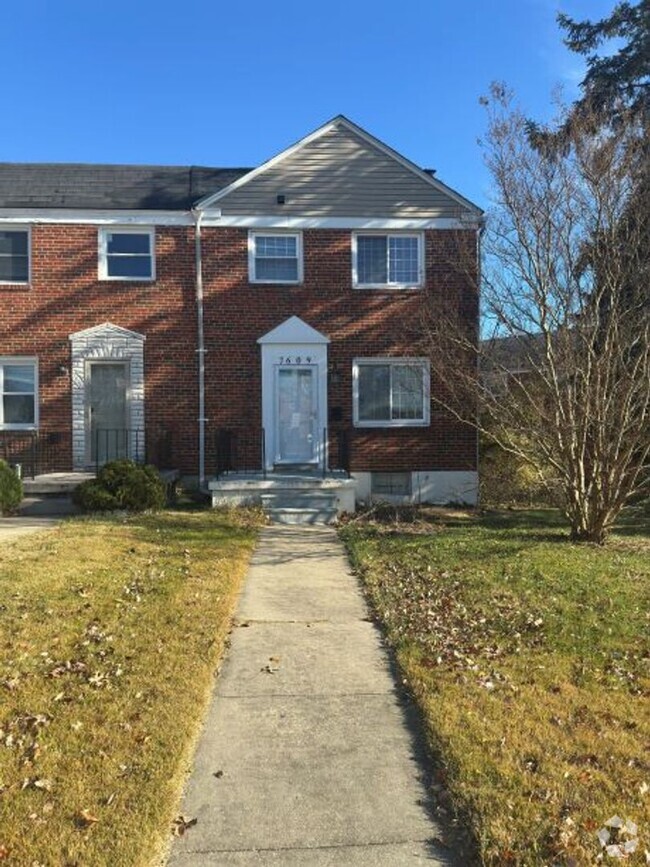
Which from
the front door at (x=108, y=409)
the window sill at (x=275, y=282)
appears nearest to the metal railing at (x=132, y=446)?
the front door at (x=108, y=409)

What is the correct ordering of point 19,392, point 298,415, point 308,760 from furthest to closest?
point 298,415 → point 19,392 → point 308,760

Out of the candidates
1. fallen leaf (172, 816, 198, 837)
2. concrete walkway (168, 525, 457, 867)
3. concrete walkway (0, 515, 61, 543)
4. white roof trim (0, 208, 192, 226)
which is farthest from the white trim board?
fallen leaf (172, 816, 198, 837)

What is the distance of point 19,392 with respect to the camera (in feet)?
53.0

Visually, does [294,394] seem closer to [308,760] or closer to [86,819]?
[308,760]

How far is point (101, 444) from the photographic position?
16.2 meters

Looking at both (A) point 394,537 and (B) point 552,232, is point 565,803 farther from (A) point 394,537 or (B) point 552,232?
(B) point 552,232

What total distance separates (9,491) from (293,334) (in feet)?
21.1

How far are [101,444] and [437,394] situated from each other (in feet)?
23.3

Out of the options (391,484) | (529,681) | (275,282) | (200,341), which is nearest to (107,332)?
(200,341)

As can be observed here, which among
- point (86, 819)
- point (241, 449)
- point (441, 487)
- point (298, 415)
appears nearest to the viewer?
point (86, 819)

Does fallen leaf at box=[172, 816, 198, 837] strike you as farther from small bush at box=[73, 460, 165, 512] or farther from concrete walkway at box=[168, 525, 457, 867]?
small bush at box=[73, 460, 165, 512]

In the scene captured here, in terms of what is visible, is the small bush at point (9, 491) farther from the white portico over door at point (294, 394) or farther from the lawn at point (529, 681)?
the lawn at point (529, 681)

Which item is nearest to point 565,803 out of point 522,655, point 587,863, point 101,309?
point 587,863

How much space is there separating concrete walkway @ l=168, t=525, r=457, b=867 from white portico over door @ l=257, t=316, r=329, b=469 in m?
9.64
